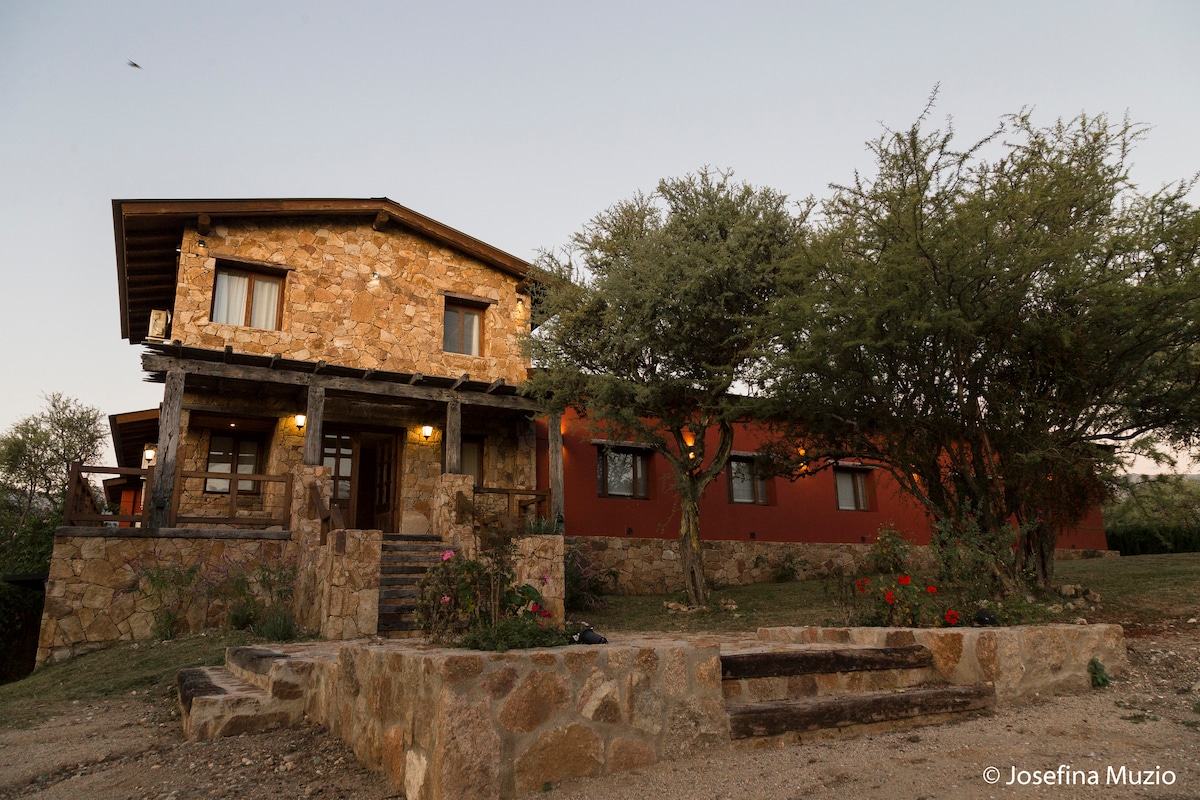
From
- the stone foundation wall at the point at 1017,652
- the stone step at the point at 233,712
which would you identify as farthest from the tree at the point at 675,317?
the stone step at the point at 233,712

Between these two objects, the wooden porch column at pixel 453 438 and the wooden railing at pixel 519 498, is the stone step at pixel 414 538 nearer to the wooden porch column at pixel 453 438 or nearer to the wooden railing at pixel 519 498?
the wooden porch column at pixel 453 438

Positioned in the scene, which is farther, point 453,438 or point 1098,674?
point 453,438

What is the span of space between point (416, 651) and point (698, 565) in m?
9.28

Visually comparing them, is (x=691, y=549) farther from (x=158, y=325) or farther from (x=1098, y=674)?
(x=158, y=325)

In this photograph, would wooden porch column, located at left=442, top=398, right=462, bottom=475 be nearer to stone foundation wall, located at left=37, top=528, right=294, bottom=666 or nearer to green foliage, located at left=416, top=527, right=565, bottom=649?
stone foundation wall, located at left=37, top=528, right=294, bottom=666

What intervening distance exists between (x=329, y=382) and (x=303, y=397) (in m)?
1.33

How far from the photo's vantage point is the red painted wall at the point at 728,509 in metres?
15.6

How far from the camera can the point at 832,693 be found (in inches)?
183

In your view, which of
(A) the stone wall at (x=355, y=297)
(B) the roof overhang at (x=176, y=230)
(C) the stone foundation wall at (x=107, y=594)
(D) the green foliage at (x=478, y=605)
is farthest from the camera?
(A) the stone wall at (x=355, y=297)

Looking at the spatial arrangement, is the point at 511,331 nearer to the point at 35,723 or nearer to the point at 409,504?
the point at 409,504

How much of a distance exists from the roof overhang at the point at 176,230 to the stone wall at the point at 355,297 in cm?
30

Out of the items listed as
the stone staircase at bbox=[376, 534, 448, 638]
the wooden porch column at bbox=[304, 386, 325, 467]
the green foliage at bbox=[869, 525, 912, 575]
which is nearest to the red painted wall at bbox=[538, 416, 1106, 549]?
the stone staircase at bbox=[376, 534, 448, 638]

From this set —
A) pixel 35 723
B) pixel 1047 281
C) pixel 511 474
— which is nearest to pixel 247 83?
pixel 511 474

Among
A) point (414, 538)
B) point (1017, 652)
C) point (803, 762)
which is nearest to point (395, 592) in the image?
point (414, 538)
